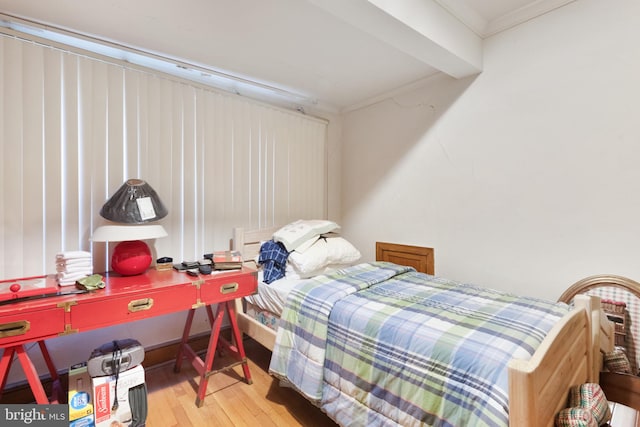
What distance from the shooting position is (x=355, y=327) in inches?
58.2

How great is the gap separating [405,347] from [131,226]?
1.68 meters

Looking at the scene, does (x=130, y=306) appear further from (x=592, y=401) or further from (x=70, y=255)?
(x=592, y=401)

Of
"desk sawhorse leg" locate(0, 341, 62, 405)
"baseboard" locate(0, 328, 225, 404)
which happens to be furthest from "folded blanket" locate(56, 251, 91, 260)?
"baseboard" locate(0, 328, 225, 404)

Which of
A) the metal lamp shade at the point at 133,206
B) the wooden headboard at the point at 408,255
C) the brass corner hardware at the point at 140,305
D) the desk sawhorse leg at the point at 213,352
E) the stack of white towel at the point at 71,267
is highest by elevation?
the metal lamp shade at the point at 133,206

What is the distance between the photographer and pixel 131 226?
1.78 m

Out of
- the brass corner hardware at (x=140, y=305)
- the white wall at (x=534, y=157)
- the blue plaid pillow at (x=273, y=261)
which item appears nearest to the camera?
the brass corner hardware at (x=140, y=305)

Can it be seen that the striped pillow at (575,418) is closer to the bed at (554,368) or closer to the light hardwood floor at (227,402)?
the bed at (554,368)

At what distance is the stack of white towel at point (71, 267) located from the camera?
1.59 meters

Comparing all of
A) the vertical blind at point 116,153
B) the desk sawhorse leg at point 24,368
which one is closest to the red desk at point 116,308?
→ the desk sawhorse leg at point 24,368

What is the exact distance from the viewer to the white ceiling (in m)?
1.63

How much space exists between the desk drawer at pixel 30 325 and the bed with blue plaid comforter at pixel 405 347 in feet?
3.57

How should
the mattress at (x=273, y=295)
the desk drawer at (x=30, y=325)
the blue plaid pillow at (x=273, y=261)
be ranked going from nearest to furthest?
the desk drawer at (x=30, y=325)
the mattress at (x=273, y=295)
the blue plaid pillow at (x=273, y=261)

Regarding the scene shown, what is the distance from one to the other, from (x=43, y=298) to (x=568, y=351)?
233 centimetres

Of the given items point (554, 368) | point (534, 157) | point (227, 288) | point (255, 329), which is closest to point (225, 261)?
point (227, 288)
